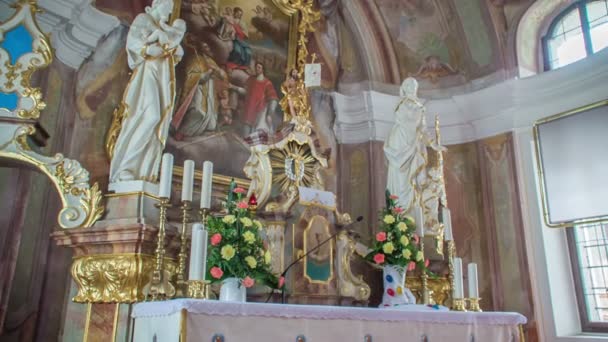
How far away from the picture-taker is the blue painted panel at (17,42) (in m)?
4.61

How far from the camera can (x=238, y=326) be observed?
11.4 ft

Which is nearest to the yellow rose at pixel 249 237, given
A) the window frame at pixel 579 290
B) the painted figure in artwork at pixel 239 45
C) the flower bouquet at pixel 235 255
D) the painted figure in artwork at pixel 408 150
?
the flower bouquet at pixel 235 255

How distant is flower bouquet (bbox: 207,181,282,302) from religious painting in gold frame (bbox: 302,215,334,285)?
1.26m

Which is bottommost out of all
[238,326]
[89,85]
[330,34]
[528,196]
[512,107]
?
[238,326]

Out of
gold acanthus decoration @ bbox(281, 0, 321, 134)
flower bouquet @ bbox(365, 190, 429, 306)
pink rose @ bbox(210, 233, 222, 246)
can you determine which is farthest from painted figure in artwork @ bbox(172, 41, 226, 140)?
flower bouquet @ bbox(365, 190, 429, 306)

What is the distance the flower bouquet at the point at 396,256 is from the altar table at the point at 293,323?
46.2 inches

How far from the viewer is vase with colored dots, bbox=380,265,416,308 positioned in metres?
5.63

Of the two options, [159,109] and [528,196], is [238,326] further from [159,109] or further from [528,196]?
[528,196]

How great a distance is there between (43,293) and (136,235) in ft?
4.52

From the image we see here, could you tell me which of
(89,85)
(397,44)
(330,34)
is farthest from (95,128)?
(397,44)

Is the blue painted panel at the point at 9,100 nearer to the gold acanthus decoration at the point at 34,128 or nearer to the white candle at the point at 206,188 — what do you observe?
the gold acanthus decoration at the point at 34,128

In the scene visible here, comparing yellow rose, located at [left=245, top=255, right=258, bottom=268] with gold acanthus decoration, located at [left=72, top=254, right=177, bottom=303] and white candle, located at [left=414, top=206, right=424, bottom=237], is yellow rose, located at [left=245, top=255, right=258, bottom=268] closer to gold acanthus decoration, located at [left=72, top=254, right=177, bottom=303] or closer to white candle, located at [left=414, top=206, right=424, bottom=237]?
gold acanthus decoration, located at [left=72, top=254, right=177, bottom=303]

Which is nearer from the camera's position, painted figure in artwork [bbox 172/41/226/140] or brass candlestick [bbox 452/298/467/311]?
brass candlestick [bbox 452/298/467/311]

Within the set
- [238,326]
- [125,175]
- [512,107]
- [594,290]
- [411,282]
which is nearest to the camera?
[238,326]
